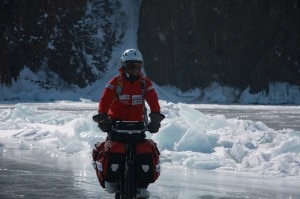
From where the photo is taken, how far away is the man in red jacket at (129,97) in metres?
7.86

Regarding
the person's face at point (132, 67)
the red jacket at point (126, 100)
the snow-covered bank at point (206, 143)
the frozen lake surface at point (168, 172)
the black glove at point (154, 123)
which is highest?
the person's face at point (132, 67)

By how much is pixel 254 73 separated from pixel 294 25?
32.5 feet

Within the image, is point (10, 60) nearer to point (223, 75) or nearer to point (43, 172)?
point (223, 75)

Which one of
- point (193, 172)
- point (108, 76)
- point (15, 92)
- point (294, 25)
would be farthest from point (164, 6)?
point (193, 172)

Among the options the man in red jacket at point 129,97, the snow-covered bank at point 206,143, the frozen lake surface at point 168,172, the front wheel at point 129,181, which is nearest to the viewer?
the front wheel at point 129,181

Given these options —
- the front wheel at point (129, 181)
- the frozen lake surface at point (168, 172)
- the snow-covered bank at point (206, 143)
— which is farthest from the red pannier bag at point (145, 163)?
A: the snow-covered bank at point (206, 143)

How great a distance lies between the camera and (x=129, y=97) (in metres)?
7.92

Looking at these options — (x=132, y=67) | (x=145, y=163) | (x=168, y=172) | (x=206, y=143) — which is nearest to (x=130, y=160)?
(x=145, y=163)

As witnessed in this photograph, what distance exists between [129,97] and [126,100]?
56 mm

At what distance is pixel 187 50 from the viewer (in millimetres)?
98562

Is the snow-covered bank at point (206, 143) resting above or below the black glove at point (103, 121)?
below

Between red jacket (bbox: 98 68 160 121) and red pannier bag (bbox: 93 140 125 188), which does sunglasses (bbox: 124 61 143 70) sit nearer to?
red jacket (bbox: 98 68 160 121)

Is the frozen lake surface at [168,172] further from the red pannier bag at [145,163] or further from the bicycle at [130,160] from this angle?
the red pannier bag at [145,163]

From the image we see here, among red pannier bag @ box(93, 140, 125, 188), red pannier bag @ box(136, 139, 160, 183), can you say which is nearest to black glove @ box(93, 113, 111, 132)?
red pannier bag @ box(93, 140, 125, 188)
